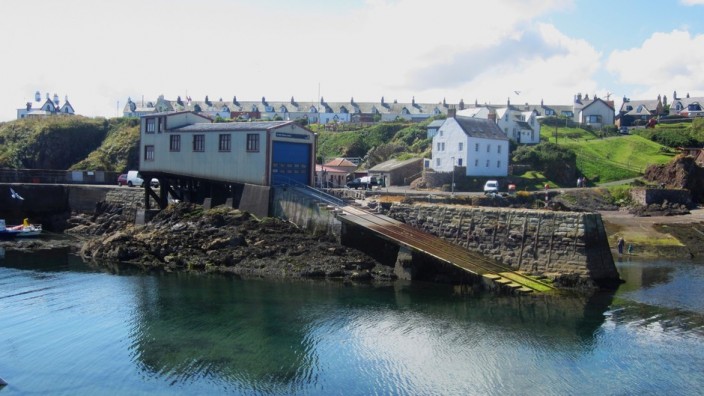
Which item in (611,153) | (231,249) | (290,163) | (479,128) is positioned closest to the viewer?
(231,249)

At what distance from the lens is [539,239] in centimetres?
3231

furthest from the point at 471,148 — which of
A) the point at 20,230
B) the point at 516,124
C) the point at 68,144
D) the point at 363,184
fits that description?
the point at 68,144

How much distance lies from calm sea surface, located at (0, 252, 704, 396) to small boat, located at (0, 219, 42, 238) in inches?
720

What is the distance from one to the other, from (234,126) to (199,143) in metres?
3.59

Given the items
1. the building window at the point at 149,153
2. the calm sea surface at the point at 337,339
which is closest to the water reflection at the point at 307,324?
the calm sea surface at the point at 337,339

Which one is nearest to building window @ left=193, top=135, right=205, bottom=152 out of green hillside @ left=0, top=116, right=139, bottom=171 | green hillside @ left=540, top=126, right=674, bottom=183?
green hillside @ left=0, top=116, right=139, bottom=171

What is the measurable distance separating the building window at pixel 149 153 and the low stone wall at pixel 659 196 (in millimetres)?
42393

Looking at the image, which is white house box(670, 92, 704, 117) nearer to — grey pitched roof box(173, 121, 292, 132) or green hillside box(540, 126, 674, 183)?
green hillside box(540, 126, 674, 183)

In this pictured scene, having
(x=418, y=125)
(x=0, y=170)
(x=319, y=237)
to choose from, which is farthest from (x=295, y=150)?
(x=418, y=125)

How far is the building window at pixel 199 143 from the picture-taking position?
46.4 meters

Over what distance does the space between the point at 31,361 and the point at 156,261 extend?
16.7 meters

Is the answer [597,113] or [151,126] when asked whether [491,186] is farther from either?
[597,113]

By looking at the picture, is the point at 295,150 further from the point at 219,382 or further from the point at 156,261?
the point at 219,382

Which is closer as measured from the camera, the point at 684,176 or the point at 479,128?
the point at 684,176
